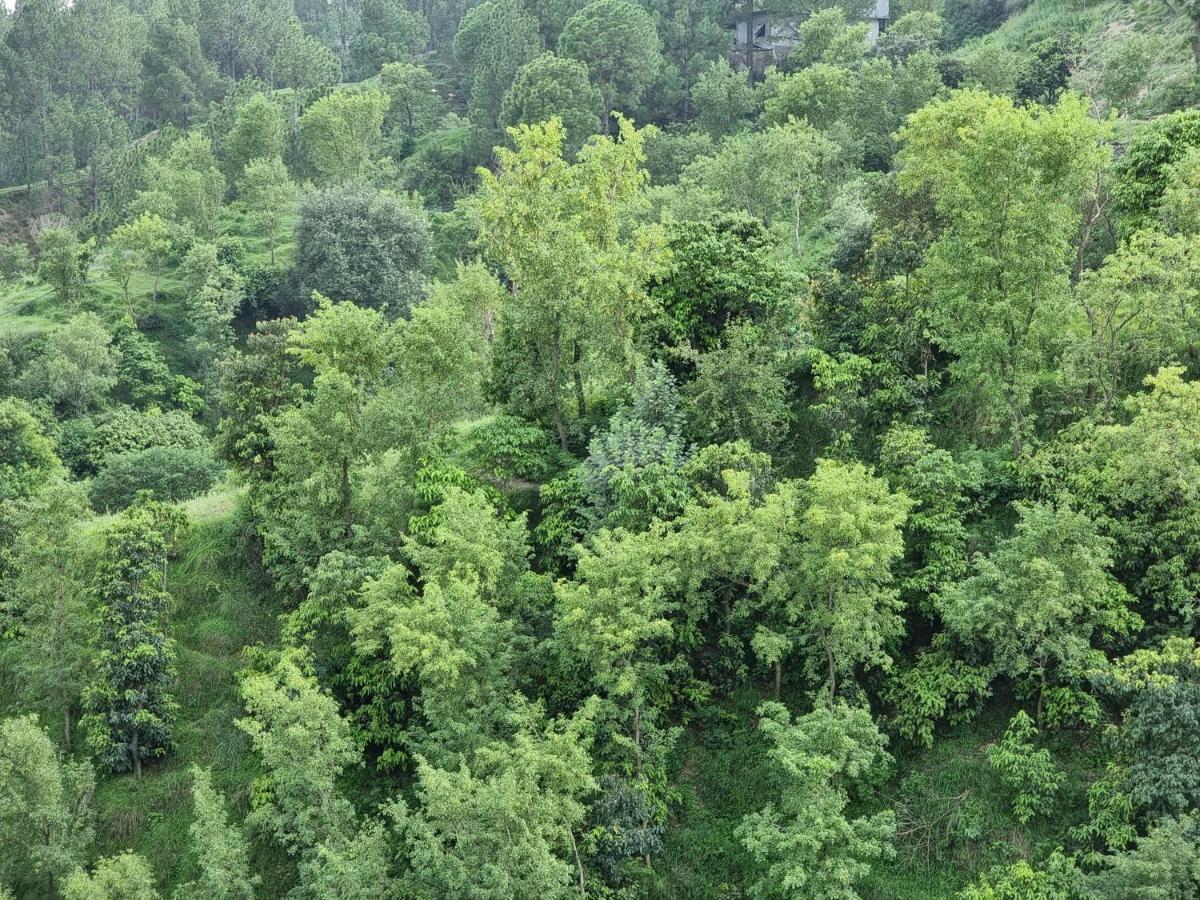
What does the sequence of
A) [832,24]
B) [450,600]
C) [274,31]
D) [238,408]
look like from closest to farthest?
[450,600] < [238,408] < [832,24] < [274,31]

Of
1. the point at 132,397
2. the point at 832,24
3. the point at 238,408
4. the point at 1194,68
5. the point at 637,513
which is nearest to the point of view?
the point at 637,513

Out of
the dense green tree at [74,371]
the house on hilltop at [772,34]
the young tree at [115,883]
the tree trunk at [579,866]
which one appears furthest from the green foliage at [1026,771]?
the house on hilltop at [772,34]

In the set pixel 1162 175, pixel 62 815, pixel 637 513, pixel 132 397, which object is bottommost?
pixel 132 397

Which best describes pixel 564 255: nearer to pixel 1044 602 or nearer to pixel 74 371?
pixel 1044 602

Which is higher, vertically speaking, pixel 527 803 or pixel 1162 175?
pixel 1162 175

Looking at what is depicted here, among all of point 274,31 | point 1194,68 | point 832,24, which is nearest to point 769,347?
point 1194,68

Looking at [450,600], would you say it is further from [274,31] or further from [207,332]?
[274,31]

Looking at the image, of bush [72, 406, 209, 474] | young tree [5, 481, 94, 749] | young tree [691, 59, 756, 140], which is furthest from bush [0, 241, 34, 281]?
young tree [5, 481, 94, 749]

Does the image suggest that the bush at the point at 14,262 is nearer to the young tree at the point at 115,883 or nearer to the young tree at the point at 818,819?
the young tree at the point at 115,883
